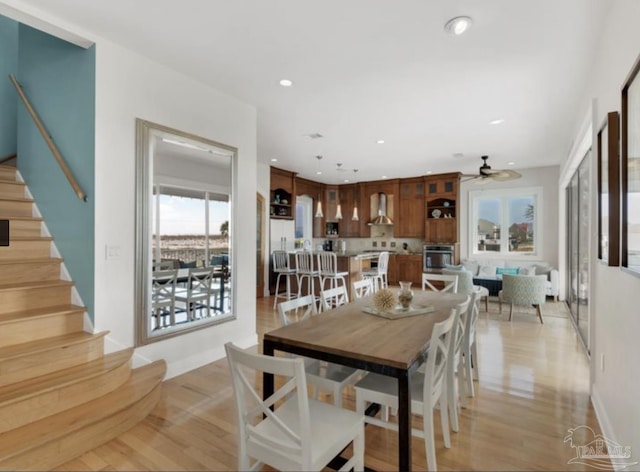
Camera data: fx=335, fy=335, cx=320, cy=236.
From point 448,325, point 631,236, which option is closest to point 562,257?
point 631,236

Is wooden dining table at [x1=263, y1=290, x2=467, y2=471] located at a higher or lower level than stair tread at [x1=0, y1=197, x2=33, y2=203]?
lower

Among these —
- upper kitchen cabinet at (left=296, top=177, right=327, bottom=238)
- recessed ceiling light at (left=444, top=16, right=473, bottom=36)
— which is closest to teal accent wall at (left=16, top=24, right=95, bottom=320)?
recessed ceiling light at (left=444, top=16, right=473, bottom=36)

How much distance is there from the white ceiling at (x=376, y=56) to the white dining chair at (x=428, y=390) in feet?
6.57

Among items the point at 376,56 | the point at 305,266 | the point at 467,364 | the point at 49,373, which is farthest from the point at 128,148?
the point at 305,266

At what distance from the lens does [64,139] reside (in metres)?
2.86

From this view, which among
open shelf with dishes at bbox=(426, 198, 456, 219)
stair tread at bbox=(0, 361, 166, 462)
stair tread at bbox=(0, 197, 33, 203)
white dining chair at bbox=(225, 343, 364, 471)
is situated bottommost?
stair tread at bbox=(0, 361, 166, 462)

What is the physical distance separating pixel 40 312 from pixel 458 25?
370cm

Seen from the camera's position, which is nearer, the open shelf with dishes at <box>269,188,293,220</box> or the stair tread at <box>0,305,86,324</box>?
the stair tread at <box>0,305,86,324</box>

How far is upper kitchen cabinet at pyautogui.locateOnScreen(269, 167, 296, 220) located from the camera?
7453mm

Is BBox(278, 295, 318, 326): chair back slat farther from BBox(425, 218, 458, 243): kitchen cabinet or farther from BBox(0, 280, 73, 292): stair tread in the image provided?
BBox(425, 218, 458, 243): kitchen cabinet

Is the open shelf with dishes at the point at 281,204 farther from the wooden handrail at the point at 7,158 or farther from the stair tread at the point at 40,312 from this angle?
the stair tread at the point at 40,312

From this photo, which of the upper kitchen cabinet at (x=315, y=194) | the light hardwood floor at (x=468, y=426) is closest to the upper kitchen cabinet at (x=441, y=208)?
the upper kitchen cabinet at (x=315, y=194)

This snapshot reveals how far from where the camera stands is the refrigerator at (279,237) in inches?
295

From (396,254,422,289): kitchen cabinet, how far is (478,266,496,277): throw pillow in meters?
1.46
